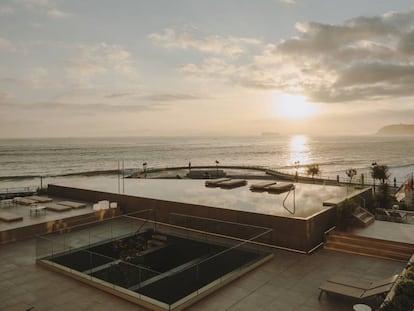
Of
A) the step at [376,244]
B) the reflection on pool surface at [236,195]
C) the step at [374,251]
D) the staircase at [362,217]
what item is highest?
the reflection on pool surface at [236,195]

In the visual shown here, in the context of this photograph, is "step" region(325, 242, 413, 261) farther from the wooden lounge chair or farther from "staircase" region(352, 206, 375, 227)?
the wooden lounge chair

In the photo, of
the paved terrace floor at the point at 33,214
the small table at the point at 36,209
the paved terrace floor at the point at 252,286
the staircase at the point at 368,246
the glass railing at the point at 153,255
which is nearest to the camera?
the paved terrace floor at the point at 252,286

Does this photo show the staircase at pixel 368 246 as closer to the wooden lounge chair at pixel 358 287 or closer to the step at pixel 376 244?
the step at pixel 376 244

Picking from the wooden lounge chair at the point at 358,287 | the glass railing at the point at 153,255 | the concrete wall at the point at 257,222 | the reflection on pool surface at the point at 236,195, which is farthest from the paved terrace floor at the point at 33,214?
the wooden lounge chair at the point at 358,287

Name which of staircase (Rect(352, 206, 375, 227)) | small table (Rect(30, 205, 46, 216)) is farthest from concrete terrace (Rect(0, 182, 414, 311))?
small table (Rect(30, 205, 46, 216))

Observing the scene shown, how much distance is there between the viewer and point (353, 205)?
14.9m

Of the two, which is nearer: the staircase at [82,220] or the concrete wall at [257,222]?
the concrete wall at [257,222]

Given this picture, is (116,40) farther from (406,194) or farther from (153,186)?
(406,194)

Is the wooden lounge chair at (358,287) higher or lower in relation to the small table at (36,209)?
lower

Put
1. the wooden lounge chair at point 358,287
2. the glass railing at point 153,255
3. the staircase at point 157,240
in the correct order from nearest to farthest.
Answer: the wooden lounge chair at point 358,287 < the glass railing at point 153,255 < the staircase at point 157,240

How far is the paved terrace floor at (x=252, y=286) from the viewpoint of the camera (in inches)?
340

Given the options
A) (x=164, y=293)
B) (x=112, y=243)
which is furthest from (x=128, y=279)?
(x=112, y=243)

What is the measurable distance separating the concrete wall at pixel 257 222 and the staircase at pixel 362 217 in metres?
1.07

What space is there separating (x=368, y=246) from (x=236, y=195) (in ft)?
22.7
